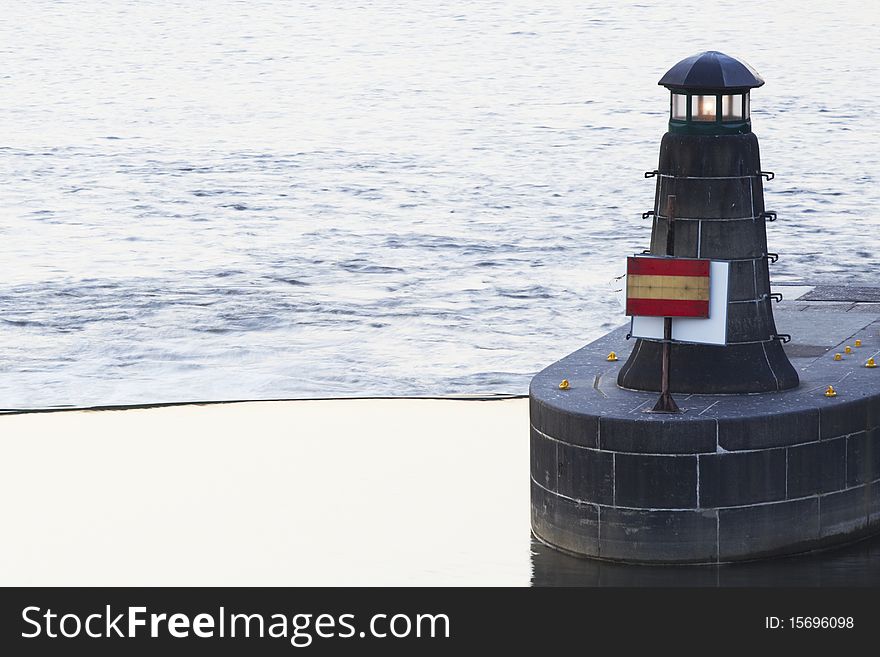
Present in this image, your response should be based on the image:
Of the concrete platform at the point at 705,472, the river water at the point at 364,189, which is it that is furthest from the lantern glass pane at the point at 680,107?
the river water at the point at 364,189

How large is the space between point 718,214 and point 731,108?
1.15 metres

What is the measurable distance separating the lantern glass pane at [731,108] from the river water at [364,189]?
11562mm

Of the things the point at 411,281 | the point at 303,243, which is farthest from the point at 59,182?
the point at 411,281

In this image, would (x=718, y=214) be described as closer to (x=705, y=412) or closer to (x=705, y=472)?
(x=705, y=412)

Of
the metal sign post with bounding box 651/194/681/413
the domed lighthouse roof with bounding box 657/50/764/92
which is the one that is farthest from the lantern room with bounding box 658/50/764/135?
the metal sign post with bounding box 651/194/681/413

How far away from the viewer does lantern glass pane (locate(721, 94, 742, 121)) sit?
23.3m

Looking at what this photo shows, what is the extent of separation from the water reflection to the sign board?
2421 millimetres

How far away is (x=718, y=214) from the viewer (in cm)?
2322

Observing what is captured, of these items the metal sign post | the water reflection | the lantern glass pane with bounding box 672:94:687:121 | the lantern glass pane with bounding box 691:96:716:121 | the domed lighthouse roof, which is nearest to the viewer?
the water reflection

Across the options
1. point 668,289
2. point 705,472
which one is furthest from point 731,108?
point 705,472

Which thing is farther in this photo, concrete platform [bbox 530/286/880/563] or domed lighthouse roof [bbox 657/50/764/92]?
domed lighthouse roof [bbox 657/50/764/92]

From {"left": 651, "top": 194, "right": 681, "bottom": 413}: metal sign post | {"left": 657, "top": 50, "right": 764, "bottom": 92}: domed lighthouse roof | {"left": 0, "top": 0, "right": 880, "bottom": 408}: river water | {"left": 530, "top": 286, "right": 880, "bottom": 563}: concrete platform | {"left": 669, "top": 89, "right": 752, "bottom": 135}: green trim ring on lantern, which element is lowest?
{"left": 0, "top": 0, "right": 880, "bottom": 408}: river water

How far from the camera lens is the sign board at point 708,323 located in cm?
2291

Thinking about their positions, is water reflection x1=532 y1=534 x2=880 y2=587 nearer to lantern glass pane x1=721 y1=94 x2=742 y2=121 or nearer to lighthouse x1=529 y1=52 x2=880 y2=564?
lighthouse x1=529 y1=52 x2=880 y2=564
